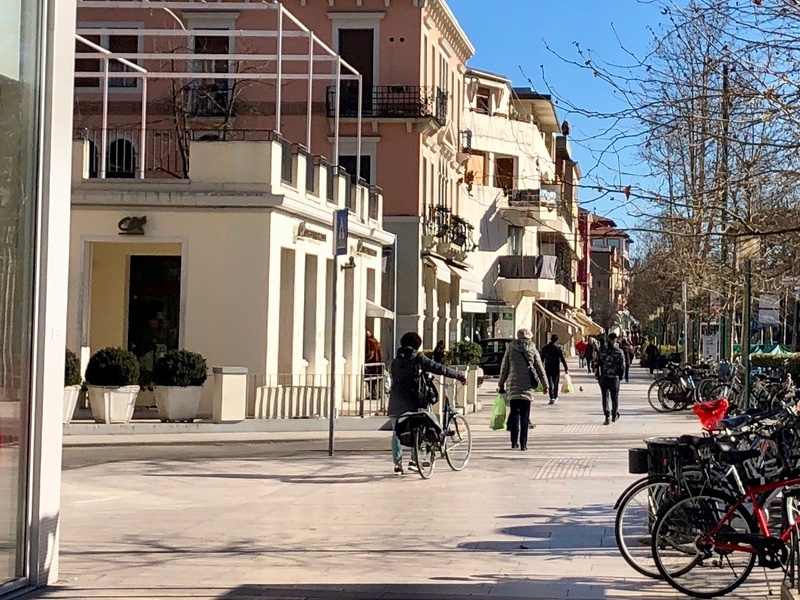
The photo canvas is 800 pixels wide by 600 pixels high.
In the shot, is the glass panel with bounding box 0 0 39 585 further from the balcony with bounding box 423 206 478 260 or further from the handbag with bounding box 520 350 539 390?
the balcony with bounding box 423 206 478 260

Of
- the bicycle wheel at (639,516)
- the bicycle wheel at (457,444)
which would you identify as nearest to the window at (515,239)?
the bicycle wheel at (457,444)

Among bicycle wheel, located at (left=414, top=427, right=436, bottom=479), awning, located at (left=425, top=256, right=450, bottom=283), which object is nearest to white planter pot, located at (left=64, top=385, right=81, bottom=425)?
bicycle wheel, located at (left=414, top=427, right=436, bottom=479)

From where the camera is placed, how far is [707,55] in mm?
12367

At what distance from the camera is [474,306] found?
55.5 metres

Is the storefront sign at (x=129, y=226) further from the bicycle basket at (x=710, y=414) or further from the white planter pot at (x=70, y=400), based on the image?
the bicycle basket at (x=710, y=414)

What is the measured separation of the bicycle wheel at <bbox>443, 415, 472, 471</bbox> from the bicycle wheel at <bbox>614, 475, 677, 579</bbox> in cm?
707

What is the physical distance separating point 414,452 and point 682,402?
16170mm

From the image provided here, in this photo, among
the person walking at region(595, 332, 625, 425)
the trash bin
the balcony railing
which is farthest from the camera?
the balcony railing

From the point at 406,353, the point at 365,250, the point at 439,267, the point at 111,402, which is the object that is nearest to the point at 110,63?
the point at 439,267

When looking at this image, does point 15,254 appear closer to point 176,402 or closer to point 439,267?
point 176,402

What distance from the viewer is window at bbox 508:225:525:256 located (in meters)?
64.0

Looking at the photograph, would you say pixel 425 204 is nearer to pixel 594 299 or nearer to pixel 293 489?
pixel 293 489

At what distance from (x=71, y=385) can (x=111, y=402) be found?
73 cm

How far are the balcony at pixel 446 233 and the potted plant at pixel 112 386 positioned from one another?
2116 centimetres
